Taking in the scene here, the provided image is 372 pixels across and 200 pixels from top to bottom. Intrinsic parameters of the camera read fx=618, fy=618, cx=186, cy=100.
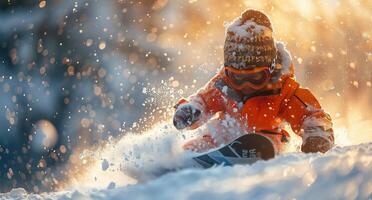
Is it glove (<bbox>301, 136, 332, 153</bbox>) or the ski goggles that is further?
the ski goggles

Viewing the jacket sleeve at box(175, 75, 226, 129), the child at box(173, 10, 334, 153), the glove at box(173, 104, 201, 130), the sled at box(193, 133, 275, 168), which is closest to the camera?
the sled at box(193, 133, 275, 168)

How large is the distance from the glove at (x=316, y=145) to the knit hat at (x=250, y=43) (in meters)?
0.73

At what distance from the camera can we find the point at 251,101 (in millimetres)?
4027

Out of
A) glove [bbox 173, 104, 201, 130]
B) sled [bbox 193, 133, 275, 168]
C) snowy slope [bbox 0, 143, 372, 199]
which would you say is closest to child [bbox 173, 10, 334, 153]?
glove [bbox 173, 104, 201, 130]

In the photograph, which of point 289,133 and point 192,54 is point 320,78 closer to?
point 192,54

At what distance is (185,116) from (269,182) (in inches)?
99.4

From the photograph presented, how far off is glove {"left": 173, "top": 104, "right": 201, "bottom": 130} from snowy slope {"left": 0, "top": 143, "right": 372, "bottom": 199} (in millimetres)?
2093

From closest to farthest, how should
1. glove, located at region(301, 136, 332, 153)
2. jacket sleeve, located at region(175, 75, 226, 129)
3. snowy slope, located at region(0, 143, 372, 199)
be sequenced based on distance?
snowy slope, located at region(0, 143, 372, 199)
glove, located at region(301, 136, 332, 153)
jacket sleeve, located at region(175, 75, 226, 129)

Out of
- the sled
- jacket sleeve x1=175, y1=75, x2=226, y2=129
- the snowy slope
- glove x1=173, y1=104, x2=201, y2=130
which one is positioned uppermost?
jacket sleeve x1=175, y1=75, x2=226, y2=129

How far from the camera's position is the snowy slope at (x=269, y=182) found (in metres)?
1.44

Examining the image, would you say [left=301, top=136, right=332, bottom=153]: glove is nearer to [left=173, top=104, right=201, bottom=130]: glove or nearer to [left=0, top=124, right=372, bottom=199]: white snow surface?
[left=173, top=104, right=201, bottom=130]: glove

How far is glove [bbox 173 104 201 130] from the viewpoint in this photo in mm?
4059

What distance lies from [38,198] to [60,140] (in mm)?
10262

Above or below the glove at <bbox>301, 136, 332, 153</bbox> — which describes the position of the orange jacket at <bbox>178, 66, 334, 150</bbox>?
above
